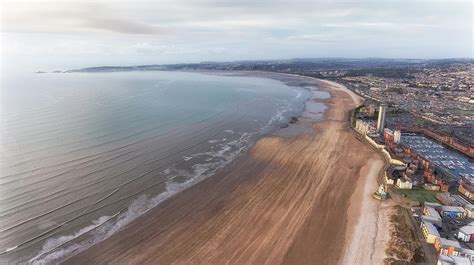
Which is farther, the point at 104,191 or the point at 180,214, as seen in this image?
the point at 104,191

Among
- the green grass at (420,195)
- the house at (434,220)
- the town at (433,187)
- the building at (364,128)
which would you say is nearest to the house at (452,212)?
the town at (433,187)

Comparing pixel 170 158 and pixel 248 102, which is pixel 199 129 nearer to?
pixel 170 158

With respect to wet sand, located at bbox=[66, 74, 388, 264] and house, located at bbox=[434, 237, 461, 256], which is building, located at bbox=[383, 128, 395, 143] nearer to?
wet sand, located at bbox=[66, 74, 388, 264]

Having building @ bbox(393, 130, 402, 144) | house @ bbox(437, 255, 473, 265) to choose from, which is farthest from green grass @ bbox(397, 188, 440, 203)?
building @ bbox(393, 130, 402, 144)

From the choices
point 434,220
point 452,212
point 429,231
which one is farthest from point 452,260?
point 452,212

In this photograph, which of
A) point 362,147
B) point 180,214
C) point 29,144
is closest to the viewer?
point 180,214

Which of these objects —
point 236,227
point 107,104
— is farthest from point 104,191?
point 107,104
